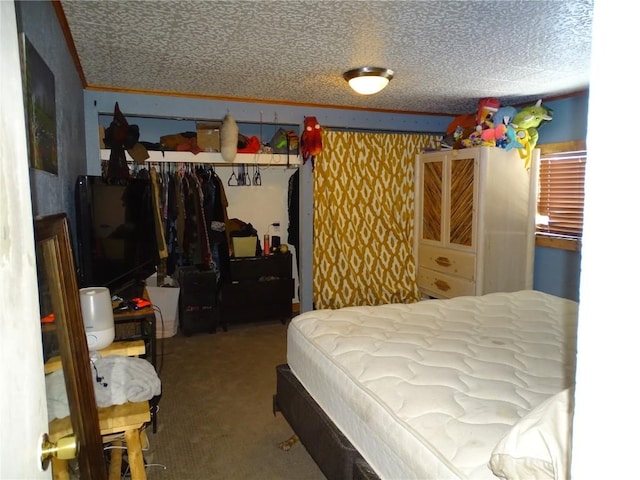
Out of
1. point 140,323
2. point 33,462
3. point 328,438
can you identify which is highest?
point 33,462

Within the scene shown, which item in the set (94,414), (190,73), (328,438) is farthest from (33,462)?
(190,73)

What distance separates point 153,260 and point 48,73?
5.25 ft

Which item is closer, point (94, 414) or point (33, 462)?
point (33, 462)

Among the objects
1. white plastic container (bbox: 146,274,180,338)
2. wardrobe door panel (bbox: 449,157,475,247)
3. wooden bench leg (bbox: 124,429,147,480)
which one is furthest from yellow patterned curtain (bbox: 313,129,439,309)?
wooden bench leg (bbox: 124,429,147,480)

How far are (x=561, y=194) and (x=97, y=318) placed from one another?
3.43 meters

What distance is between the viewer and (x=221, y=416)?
268 centimetres

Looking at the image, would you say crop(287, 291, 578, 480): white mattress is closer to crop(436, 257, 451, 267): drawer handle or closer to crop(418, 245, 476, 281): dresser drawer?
crop(418, 245, 476, 281): dresser drawer

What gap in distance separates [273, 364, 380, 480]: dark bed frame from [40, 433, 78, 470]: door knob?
94cm

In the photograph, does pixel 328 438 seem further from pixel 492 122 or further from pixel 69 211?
pixel 492 122

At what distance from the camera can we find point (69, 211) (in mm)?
2361

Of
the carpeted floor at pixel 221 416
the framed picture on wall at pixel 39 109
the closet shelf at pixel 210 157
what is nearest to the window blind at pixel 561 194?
the closet shelf at pixel 210 157

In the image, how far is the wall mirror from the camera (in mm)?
1083

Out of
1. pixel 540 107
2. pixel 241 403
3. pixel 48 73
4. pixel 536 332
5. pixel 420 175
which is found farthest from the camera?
pixel 420 175

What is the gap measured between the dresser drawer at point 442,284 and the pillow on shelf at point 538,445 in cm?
273
